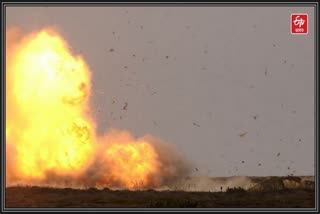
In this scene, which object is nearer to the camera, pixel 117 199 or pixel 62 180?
pixel 117 199

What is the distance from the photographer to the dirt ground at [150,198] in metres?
46.3

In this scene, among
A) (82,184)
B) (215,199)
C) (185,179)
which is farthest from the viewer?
(185,179)

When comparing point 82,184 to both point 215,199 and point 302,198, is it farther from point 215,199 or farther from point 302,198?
point 302,198

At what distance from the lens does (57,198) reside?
159ft

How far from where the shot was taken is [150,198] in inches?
1932

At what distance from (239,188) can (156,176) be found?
753 cm

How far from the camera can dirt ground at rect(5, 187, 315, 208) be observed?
4631 cm

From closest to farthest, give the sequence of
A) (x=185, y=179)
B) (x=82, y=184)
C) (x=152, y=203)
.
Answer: (x=152, y=203) → (x=82, y=184) → (x=185, y=179)

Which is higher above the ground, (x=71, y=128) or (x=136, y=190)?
(x=71, y=128)

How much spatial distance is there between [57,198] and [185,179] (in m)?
13.8

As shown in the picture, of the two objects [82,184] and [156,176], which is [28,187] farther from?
[156,176]

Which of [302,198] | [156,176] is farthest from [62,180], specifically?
[302,198]

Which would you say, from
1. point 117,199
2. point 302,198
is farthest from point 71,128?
point 302,198

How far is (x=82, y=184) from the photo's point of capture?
175ft
